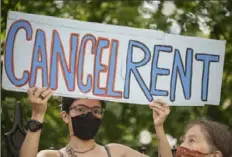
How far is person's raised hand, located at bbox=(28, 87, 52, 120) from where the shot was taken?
4684 millimetres

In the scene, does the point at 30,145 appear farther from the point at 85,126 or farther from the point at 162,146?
the point at 162,146

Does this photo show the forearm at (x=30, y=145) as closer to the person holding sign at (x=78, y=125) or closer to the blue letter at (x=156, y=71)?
the person holding sign at (x=78, y=125)

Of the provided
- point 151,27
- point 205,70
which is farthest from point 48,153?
point 151,27

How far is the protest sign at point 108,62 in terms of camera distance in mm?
4844

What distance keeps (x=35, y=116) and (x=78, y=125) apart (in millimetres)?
286

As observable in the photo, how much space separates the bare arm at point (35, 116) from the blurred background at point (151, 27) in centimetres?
192

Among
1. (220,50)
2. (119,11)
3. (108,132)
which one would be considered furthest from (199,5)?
(220,50)

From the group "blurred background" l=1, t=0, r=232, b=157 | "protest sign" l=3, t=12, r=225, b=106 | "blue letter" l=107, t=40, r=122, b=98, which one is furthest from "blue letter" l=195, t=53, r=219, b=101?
"blurred background" l=1, t=0, r=232, b=157

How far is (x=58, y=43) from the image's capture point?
494 cm

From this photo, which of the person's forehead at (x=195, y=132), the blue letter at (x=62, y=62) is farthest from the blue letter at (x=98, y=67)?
the person's forehead at (x=195, y=132)

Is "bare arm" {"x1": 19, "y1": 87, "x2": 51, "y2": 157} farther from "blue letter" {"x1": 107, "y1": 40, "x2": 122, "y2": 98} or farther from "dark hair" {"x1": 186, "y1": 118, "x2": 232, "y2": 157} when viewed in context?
"dark hair" {"x1": 186, "y1": 118, "x2": 232, "y2": 157}

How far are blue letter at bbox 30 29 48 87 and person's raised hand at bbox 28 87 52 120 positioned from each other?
11 cm

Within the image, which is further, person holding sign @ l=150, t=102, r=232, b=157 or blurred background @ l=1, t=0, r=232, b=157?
blurred background @ l=1, t=0, r=232, b=157

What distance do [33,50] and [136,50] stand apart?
627 millimetres
